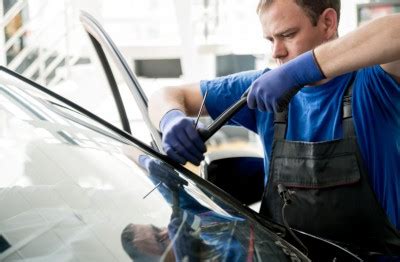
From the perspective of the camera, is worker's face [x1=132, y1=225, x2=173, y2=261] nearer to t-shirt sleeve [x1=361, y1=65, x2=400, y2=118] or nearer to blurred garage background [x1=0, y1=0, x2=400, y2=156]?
t-shirt sleeve [x1=361, y1=65, x2=400, y2=118]

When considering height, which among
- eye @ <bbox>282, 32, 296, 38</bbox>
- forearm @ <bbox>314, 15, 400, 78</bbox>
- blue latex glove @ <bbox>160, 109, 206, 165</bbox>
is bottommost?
blue latex glove @ <bbox>160, 109, 206, 165</bbox>

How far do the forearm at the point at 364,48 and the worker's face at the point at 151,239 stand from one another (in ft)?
1.90

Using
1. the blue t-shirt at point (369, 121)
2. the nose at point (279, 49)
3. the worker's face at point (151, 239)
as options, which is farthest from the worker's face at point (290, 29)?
the worker's face at point (151, 239)

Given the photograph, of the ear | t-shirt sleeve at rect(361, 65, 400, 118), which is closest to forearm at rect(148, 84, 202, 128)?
the ear

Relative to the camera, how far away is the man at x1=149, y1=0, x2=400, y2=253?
4.00 ft

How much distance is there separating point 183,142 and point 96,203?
438 mm

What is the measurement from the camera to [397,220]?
138 centimetres

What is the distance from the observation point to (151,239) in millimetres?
874

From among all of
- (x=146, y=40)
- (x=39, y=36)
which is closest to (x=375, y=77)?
(x=39, y=36)

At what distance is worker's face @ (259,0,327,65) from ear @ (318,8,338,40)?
17 millimetres

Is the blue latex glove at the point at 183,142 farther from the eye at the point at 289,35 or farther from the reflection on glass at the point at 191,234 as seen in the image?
the eye at the point at 289,35

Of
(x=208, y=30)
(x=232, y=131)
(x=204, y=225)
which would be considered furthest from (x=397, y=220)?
(x=208, y=30)

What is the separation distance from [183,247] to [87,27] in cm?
82

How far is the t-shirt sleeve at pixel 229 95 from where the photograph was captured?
5.57 ft
